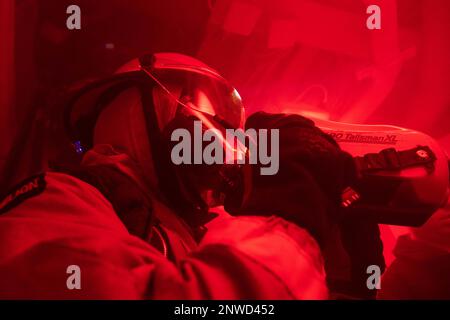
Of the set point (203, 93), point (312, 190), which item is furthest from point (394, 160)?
point (203, 93)

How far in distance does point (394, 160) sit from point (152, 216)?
1.52 feet

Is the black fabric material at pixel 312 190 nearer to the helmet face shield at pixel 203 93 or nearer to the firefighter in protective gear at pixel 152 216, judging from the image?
the firefighter in protective gear at pixel 152 216

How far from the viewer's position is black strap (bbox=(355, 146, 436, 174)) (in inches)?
27.6

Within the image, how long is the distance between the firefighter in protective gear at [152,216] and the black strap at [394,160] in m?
0.12

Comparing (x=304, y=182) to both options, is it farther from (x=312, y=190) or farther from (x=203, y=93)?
(x=203, y=93)

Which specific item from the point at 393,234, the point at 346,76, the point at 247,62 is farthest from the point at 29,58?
the point at 393,234

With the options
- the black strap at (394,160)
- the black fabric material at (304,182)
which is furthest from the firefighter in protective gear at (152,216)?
the black strap at (394,160)

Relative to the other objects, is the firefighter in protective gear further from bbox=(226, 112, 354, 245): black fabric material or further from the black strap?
the black strap

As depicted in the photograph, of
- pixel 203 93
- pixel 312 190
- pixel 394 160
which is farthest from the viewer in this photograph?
pixel 203 93

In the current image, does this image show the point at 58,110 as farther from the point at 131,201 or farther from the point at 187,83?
the point at 131,201

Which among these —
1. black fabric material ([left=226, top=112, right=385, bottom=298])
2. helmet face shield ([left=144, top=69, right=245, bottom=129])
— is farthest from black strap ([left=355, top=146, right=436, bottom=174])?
helmet face shield ([left=144, top=69, right=245, bottom=129])

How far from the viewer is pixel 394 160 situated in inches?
28.0

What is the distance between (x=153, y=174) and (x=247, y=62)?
2.16ft

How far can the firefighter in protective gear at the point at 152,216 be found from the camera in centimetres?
41
